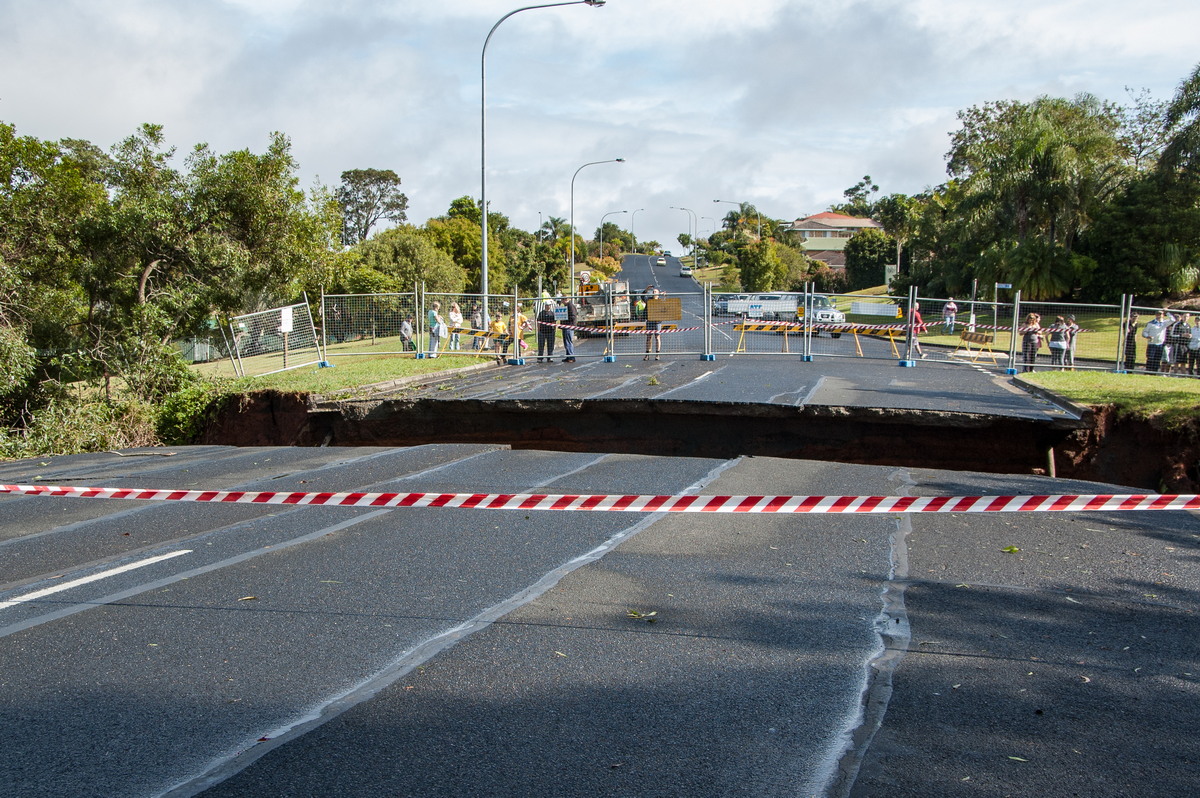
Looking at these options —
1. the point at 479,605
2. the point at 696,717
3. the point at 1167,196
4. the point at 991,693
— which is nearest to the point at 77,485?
the point at 479,605

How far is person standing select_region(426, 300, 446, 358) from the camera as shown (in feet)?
79.3

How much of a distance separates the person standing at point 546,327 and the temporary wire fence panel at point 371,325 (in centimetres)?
325

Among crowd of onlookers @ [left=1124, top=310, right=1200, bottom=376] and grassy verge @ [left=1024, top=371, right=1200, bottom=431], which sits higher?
crowd of onlookers @ [left=1124, top=310, right=1200, bottom=376]

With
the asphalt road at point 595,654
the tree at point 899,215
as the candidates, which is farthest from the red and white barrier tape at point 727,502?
the tree at point 899,215

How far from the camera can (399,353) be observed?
960 inches

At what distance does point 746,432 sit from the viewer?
15.3 meters

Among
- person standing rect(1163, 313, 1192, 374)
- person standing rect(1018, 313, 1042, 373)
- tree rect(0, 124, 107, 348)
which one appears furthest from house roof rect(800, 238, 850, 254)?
tree rect(0, 124, 107, 348)

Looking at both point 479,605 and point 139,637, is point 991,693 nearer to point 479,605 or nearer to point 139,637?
point 479,605

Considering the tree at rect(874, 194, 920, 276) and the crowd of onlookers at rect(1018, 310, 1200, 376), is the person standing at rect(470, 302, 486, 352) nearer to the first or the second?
the crowd of onlookers at rect(1018, 310, 1200, 376)

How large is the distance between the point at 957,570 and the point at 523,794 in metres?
4.32

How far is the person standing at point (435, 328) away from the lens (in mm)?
24172

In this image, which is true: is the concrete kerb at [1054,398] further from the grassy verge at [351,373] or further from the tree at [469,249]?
the tree at [469,249]

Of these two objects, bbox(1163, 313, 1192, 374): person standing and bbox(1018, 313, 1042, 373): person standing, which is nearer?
bbox(1163, 313, 1192, 374): person standing

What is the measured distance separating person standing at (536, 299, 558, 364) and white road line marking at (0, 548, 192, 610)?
16521 mm
